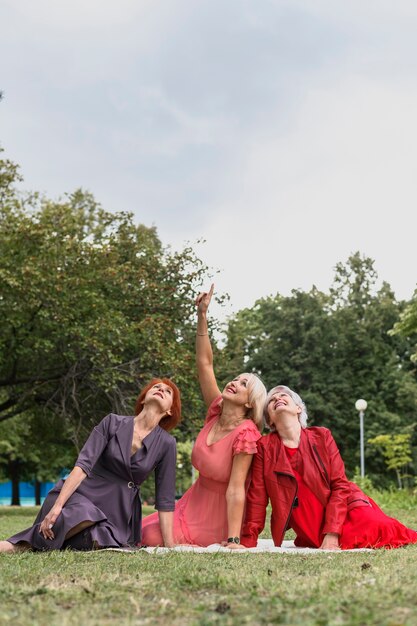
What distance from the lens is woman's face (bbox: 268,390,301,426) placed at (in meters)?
7.14

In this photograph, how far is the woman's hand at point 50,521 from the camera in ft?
20.6

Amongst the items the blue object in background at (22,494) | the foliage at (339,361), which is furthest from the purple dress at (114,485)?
the blue object in background at (22,494)

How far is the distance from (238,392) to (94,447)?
52.8 inches

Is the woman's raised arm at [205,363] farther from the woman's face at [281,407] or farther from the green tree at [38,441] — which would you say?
the green tree at [38,441]

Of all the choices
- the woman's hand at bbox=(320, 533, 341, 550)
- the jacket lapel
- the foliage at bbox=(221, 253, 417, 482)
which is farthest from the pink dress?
the foliage at bbox=(221, 253, 417, 482)

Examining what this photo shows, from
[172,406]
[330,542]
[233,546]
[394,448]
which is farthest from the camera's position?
[394,448]

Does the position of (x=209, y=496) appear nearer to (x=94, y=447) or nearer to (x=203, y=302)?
(x=94, y=447)

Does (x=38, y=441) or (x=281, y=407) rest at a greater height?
(x=38, y=441)

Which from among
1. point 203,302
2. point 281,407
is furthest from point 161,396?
point 203,302

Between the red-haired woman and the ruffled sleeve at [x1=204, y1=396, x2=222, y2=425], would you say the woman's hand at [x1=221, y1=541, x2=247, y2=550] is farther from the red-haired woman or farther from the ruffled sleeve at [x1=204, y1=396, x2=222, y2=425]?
the ruffled sleeve at [x1=204, y1=396, x2=222, y2=425]

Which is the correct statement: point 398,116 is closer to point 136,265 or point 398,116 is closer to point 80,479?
point 136,265

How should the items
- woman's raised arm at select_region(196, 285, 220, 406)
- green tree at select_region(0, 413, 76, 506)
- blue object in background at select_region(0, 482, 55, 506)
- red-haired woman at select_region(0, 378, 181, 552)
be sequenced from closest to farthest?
red-haired woman at select_region(0, 378, 181, 552)
woman's raised arm at select_region(196, 285, 220, 406)
green tree at select_region(0, 413, 76, 506)
blue object in background at select_region(0, 482, 55, 506)

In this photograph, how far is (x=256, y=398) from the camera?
7262mm

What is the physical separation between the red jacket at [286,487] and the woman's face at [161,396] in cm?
85
